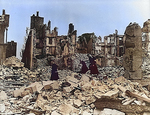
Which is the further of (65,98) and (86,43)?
(86,43)

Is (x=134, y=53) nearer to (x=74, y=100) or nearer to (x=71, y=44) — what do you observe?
(x=74, y=100)

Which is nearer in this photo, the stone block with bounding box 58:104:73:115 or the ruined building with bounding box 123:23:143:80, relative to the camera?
the stone block with bounding box 58:104:73:115

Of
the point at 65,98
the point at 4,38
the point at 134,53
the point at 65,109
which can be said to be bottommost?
the point at 65,109

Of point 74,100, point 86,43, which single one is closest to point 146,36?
point 86,43

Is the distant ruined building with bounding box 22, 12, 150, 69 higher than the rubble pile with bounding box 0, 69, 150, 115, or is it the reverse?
the distant ruined building with bounding box 22, 12, 150, 69

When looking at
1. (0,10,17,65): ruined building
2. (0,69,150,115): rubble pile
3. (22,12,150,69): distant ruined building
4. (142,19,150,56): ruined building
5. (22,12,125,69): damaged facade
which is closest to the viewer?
(0,69,150,115): rubble pile

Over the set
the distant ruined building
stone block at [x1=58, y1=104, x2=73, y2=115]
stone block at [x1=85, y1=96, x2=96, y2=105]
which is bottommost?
stone block at [x1=58, y1=104, x2=73, y2=115]

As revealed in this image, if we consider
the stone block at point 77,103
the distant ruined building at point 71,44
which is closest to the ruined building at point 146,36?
the distant ruined building at point 71,44

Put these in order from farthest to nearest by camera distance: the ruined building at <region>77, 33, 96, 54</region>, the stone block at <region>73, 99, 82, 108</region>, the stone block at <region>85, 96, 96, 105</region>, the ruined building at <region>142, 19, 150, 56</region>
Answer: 1. the ruined building at <region>77, 33, 96, 54</region>
2. the ruined building at <region>142, 19, 150, 56</region>
3. the stone block at <region>85, 96, 96, 105</region>
4. the stone block at <region>73, 99, 82, 108</region>

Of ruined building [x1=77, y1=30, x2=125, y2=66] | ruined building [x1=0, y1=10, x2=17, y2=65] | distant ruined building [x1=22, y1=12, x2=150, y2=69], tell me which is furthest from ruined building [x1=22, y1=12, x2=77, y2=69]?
ruined building [x1=0, y1=10, x2=17, y2=65]

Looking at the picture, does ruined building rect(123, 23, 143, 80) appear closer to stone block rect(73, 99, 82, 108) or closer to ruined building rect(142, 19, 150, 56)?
stone block rect(73, 99, 82, 108)

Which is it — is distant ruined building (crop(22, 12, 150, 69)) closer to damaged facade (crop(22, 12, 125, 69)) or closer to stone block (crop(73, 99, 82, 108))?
damaged facade (crop(22, 12, 125, 69))

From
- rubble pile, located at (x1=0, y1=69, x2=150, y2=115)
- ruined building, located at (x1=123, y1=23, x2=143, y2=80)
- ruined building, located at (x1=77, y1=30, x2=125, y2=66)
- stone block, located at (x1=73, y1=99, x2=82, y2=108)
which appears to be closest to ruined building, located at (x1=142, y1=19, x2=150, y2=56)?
ruined building, located at (x1=77, y1=30, x2=125, y2=66)

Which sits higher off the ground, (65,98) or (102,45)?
(102,45)
